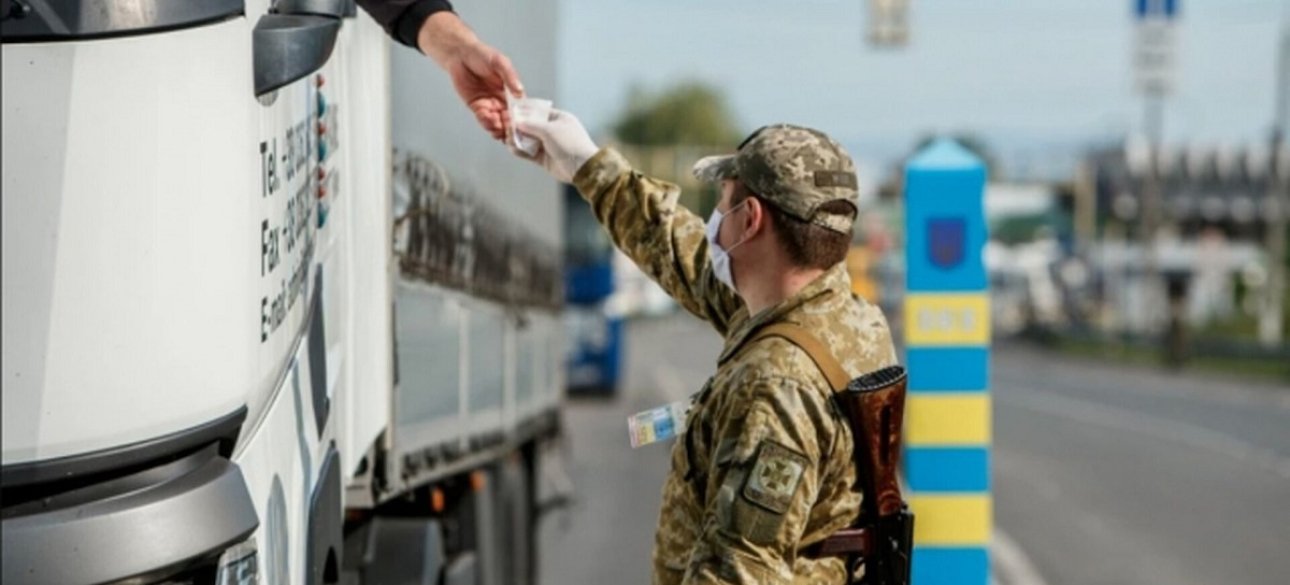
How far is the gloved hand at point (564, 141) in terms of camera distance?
4.75m

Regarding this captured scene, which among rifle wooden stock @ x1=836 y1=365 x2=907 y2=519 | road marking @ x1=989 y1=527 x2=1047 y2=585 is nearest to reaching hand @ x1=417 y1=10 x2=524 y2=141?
rifle wooden stock @ x1=836 y1=365 x2=907 y2=519

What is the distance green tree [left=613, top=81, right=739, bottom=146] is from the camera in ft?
541

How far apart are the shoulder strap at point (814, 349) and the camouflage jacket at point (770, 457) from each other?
0.7 inches

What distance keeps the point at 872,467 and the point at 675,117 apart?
163417mm

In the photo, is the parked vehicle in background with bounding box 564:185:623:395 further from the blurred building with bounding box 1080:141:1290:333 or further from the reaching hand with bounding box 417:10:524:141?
the blurred building with bounding box 1080:141:1290:333

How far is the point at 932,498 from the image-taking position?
697 cm

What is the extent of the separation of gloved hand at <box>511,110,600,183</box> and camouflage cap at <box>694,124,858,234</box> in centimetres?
86

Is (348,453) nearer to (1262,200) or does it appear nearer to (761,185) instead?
(761,185)

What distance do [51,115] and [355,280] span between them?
2.02m

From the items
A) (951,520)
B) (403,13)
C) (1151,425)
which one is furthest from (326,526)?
(1151,425)

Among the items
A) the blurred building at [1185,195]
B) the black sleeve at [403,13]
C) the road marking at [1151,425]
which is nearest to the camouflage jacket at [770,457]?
the black sleeve at [403,13]

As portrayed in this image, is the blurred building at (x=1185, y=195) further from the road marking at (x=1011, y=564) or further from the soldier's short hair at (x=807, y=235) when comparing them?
the soldier's short hair at (x=807, y=235)

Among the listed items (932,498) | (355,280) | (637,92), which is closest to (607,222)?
(355,280)

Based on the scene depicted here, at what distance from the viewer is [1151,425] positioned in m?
27.9
